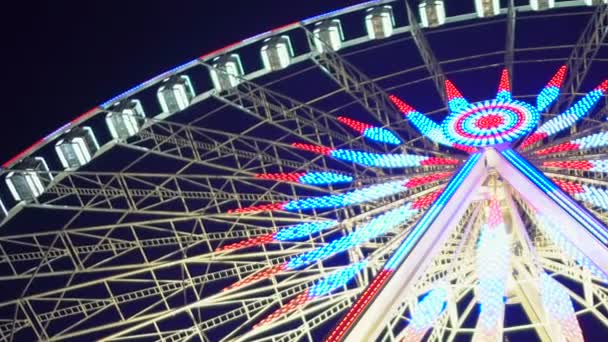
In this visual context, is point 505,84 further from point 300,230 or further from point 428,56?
point 300,230

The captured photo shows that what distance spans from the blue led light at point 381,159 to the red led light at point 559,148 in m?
2.03

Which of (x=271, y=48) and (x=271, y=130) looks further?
(x=271, y=130)

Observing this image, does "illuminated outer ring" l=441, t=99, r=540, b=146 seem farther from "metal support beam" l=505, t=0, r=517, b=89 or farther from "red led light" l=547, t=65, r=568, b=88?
"metal support beam" l=505, t=0, r=517, b=89

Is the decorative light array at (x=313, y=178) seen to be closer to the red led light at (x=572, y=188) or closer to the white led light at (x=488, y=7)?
the red led light at (x=572, y=188)

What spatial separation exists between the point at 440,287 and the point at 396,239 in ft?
5.20

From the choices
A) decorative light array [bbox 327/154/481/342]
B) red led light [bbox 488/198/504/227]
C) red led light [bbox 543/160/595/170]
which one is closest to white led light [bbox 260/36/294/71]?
decorative light array [bbox 327/154/481/342]

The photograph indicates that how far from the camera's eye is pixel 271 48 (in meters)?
21.7

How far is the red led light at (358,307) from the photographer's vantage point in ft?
36.0

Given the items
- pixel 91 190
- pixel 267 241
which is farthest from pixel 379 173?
pixel 91 190

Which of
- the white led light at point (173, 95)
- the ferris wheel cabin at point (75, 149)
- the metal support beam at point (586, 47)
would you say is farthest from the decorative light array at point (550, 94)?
the ferris wheel cabin at point (75, 149)

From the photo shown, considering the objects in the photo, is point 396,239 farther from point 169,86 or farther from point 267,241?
point 169,86

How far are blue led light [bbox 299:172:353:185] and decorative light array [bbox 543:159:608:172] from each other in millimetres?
3760

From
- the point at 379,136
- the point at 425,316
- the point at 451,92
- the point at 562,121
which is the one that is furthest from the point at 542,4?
the point at 425,316

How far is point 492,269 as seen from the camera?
15492 millimetres
